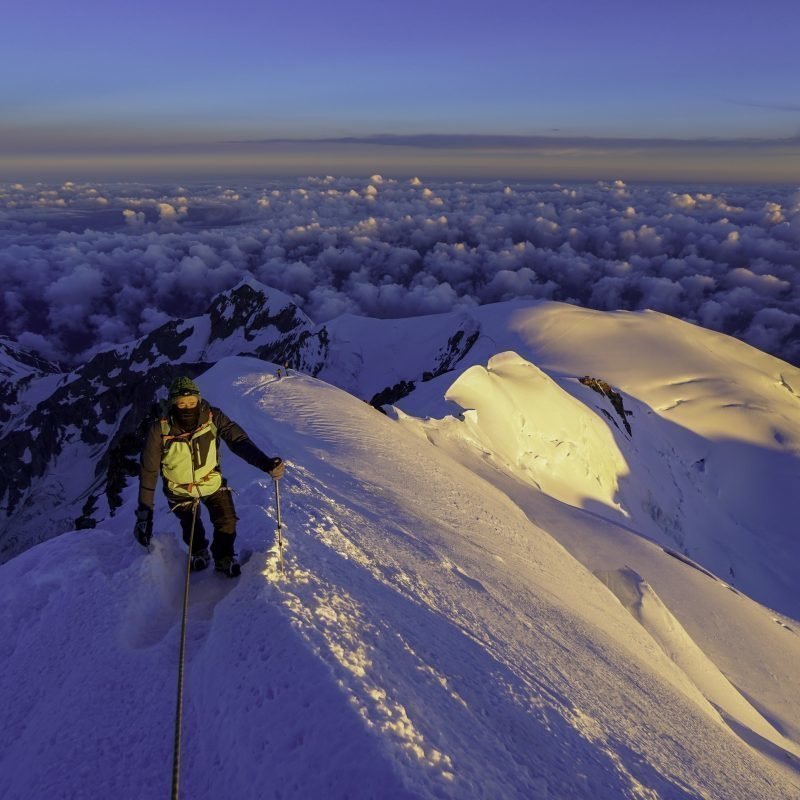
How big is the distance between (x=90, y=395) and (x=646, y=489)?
6190 inches

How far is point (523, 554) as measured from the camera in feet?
39.6

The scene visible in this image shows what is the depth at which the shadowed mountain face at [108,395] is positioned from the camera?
123m

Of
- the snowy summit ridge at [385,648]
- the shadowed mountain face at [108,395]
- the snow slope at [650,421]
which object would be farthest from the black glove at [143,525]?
the shadowed mountain face at [108,395]

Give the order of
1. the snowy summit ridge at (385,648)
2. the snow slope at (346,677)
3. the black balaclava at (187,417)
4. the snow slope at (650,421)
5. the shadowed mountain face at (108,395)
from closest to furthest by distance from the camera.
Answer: the snow slope at (346,677) → the snowy summit ridge at (385,648) → the black balaclava at (187,417) → the snow slope at (650,421) → the shadowed mountain face at (108,395)

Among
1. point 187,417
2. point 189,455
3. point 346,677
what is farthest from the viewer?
point 189,455

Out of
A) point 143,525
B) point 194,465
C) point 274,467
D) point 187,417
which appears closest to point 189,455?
point 194,465

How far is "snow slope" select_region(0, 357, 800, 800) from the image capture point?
413 centimetres

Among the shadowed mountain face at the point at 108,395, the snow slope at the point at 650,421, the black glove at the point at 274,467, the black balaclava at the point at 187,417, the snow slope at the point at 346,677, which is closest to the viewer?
the snow slope at the point at 346,677

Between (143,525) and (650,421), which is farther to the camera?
(650,421)

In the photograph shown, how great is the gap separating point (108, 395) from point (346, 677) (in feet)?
563

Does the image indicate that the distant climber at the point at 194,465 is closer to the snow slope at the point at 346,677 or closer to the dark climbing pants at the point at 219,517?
the dark climbing pants at the point at 219,517

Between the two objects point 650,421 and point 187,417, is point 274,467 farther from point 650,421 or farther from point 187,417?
point 650,421

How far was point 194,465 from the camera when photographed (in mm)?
6469

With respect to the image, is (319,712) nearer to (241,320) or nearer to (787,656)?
(787,656)
